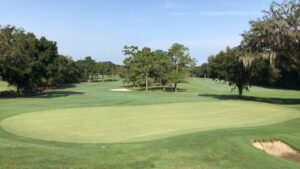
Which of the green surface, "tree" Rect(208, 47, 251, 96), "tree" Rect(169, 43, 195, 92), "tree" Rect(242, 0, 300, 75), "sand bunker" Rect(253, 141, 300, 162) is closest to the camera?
the green surface

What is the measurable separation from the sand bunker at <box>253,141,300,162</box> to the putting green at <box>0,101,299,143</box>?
4742mm

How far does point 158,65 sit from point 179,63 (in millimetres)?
5466

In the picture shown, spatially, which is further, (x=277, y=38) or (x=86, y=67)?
(x=86, y=67)

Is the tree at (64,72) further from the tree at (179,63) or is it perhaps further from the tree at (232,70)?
the tree at (232,70)

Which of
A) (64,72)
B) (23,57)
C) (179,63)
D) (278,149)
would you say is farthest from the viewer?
(64,72)

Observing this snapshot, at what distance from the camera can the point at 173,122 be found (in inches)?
1030

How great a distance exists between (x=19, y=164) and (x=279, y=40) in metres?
36.8

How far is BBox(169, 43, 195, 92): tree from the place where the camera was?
81.3m

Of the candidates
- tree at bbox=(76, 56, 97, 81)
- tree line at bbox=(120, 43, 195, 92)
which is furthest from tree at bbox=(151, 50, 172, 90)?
tree at bbox=(76, 56, 97, 81)

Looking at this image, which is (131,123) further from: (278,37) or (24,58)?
(24,58)

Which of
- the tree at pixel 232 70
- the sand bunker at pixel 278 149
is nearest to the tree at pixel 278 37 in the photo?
the tree at pixel 232 70

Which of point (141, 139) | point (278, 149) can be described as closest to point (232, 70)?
point (141, 139)

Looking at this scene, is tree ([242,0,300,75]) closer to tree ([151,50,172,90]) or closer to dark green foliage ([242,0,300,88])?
dark green foliage ([242,0,300,88])

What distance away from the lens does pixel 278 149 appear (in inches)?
663
